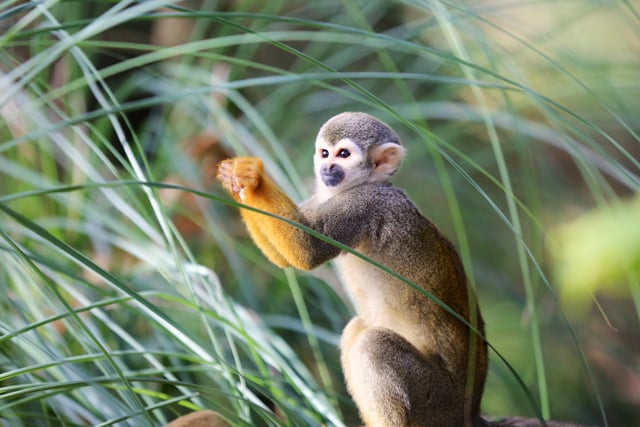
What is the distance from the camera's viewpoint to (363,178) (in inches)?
65.6

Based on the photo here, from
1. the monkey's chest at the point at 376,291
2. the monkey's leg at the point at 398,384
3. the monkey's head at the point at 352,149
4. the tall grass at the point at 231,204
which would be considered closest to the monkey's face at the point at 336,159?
the monkey's head at the point at 352,149

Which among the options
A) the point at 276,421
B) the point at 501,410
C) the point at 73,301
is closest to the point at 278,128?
the point at 73,301

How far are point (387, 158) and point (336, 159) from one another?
0.41ft

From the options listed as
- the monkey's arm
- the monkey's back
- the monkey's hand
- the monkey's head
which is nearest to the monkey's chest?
the monkey's back

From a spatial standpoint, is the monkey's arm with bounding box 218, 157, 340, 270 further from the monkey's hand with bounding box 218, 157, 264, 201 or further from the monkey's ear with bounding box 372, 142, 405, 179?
the monkey's ear with bounding box 372, 142, 405, 179

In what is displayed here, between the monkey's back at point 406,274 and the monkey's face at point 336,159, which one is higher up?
the monkey's face at point 336,159

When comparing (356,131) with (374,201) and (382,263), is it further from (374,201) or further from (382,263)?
(382,263)

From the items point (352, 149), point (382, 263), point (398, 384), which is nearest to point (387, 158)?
point (352, 149)

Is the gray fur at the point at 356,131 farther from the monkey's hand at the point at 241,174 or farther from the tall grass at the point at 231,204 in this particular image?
the monkey's hand at the point at 241,174

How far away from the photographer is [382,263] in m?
1.70

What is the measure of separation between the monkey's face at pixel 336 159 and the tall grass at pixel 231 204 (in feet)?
0.37

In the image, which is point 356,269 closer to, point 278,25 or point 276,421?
point 276,421

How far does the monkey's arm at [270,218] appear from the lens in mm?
1498

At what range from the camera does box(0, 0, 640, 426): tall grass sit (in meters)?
1.52
